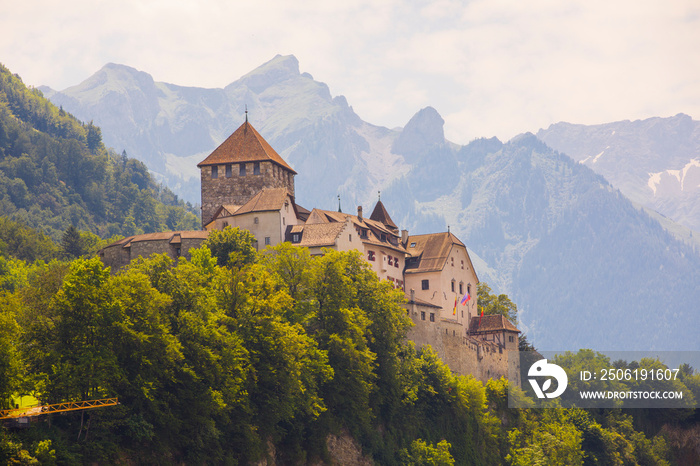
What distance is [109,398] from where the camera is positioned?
5791 centimetres

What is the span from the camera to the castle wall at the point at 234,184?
103 metres

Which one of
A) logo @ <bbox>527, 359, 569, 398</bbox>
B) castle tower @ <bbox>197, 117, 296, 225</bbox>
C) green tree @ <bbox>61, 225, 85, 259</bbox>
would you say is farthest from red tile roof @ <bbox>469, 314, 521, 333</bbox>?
green tree @ <bbox>61, 225, 85, 259</bbox>

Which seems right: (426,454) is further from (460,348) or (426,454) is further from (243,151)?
(243,151)

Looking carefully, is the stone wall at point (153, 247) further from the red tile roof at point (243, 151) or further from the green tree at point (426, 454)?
the green tree at point (426, 454)

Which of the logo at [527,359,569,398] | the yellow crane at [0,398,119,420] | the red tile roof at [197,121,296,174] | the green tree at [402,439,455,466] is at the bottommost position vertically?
the green tree at [402,439,455,466]

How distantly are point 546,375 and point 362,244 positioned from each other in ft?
92.1

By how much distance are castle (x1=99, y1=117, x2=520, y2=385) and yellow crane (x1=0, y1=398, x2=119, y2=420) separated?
32.5 m

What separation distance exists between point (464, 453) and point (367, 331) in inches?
632

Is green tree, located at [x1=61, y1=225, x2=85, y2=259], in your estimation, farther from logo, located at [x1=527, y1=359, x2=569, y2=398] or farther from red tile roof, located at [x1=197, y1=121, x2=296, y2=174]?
logo, located at [x1=527, y1=359, x2=569, y2=398]

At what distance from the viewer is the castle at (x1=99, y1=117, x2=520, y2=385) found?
92625mm

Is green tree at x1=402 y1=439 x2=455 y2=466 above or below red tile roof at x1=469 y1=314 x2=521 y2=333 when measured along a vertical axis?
below

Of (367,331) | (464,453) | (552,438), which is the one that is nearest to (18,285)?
(367,331)

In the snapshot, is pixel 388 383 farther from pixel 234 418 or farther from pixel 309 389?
pixel 234 418

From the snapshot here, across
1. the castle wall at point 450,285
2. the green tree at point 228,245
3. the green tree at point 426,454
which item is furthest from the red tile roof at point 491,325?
the green tree at point 228,245
